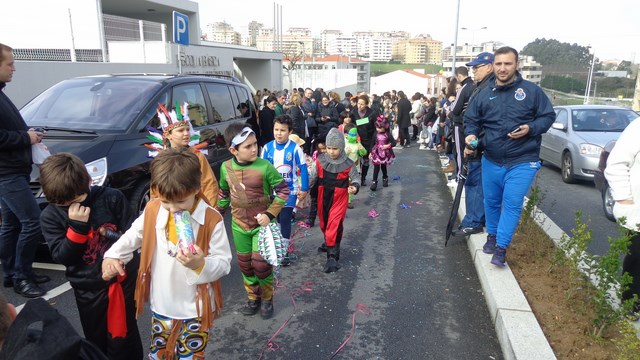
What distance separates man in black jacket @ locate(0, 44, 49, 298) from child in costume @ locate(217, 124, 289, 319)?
1754 millimetres

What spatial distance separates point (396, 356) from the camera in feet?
10.6

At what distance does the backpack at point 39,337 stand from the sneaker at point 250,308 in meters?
2.63

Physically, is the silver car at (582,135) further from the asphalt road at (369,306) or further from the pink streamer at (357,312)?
the pink streamer at (357,312)

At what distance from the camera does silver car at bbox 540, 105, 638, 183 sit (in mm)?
8953

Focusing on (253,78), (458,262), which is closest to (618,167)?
(458,262)

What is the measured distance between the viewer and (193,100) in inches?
240

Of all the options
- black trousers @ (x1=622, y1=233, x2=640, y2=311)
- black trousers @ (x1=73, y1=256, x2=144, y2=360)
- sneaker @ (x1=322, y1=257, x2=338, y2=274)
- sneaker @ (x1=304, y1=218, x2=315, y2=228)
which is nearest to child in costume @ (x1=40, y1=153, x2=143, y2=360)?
black trousers @ (x1=73, y1=256, x2=144, y2=360)

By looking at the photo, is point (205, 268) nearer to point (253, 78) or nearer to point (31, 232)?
point (31, 232)

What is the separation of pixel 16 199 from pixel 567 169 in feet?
33.0

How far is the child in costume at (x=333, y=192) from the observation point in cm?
474

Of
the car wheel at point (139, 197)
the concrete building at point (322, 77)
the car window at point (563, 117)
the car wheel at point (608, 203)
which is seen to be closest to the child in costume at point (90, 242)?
the car wheel at point (139, 197)

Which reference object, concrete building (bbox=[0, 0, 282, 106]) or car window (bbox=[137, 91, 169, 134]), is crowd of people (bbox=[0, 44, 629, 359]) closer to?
car window (bbox=[137, 91, 169, 134])

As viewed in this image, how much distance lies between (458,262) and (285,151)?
93.9 inches

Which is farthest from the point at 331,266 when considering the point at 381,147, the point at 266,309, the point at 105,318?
the point at 381,147
